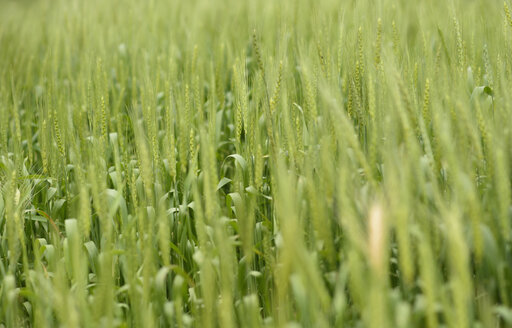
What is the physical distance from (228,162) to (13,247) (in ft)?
4.09

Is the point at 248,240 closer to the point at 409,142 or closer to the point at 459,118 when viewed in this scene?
the point at 409,142

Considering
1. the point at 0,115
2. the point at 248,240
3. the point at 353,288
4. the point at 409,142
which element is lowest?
the point at 353,288

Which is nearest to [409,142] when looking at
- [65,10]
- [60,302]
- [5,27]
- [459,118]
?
[459,118]

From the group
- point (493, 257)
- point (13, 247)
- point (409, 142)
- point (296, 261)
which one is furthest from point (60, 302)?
point (493, 257)

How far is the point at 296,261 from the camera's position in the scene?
1.45 metres

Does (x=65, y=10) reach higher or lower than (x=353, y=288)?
higher

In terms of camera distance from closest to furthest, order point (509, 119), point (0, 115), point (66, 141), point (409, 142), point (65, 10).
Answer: point (409, 142)
point (509, 119)
point (66, 141)
point (0, 115)
point (65, 10)

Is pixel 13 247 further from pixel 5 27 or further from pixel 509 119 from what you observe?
pixel 5 27

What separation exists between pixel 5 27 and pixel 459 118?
14.8 ft

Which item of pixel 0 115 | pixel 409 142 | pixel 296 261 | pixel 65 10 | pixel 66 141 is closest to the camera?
pixel 296 261

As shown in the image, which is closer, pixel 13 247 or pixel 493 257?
pixel 493 257

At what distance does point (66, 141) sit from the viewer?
2568 mm

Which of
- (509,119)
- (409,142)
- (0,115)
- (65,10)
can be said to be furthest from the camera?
(65,10)

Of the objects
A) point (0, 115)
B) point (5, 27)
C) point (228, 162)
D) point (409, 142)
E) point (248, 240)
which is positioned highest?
point (5, 27)
